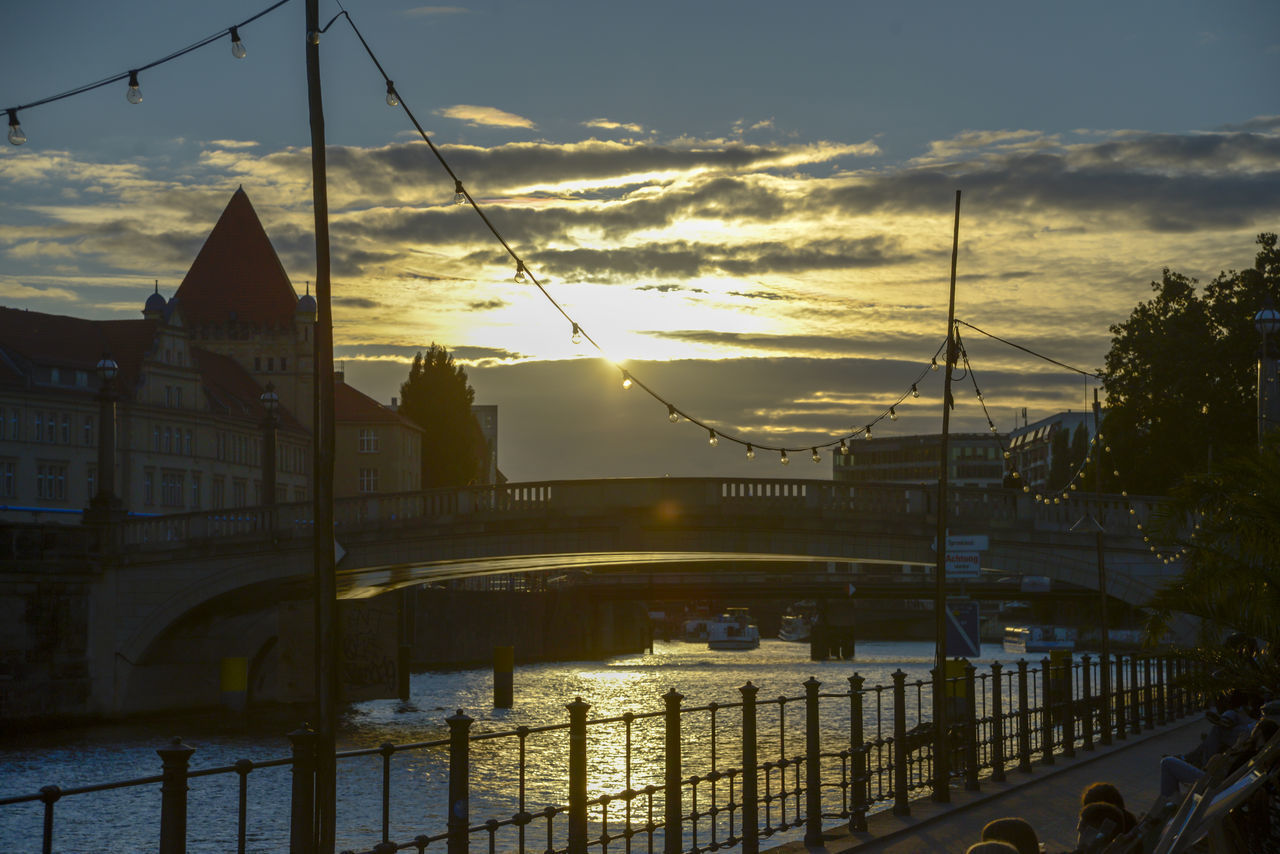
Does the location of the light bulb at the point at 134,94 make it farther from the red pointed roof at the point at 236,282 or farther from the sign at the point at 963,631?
the red pointed roof at the point at 236,282

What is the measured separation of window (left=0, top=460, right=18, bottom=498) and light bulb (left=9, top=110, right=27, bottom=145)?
6324 centimetres

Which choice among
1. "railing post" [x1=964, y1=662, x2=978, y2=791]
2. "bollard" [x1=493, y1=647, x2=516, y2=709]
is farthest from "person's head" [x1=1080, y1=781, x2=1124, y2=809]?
"bollard" [x1=493, y1=647, x2=516, y2=709]

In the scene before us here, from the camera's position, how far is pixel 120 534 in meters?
42.2

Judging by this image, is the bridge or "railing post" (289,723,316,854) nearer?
"railing post" (289,723,316,854)

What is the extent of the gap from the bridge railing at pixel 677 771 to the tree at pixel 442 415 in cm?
4430

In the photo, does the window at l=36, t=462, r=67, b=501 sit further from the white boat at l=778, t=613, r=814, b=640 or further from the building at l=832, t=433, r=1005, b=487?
the building at l=832, t=433, r=1005, b=487

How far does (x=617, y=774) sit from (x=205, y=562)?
15.6 metres

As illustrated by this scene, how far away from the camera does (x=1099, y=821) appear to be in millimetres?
5941

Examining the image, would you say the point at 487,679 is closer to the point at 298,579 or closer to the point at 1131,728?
the point at 298,579

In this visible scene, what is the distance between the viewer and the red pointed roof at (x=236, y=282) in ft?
343

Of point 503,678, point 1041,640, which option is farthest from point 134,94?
point 1041,640

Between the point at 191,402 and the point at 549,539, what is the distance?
51.2 m

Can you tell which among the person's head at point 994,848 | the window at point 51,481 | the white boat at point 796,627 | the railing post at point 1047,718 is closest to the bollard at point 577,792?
the person's head at point 994,848

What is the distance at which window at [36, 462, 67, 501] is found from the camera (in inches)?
2928
